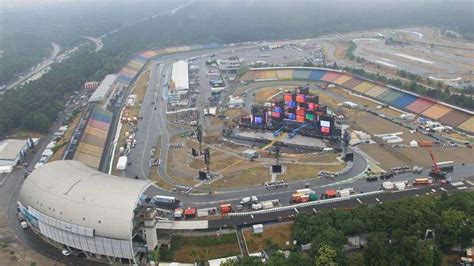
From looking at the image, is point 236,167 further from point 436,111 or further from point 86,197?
point 436,111

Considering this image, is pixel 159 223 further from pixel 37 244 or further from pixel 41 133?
pixel 41 133

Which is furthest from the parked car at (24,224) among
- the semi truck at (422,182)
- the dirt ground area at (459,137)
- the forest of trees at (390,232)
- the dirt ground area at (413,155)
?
the dirt ground area at (459,137)

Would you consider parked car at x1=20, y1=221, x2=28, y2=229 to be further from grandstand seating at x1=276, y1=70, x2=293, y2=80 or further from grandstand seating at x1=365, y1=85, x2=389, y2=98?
grandstand seating at x1=276, y1=70, x2=293, y2=80

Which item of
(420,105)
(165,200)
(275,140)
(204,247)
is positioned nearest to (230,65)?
(420,105)

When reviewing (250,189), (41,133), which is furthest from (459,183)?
(41,133)

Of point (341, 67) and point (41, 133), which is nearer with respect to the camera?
point (41, 133)

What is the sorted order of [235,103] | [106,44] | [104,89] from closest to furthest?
[235,103] < [104,89] < [106,44]

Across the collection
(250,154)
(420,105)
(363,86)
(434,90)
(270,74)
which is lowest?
(250,154)

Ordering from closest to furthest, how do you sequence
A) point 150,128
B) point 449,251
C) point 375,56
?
1. point 449,251
2. point 150,128
3. point 375,56
